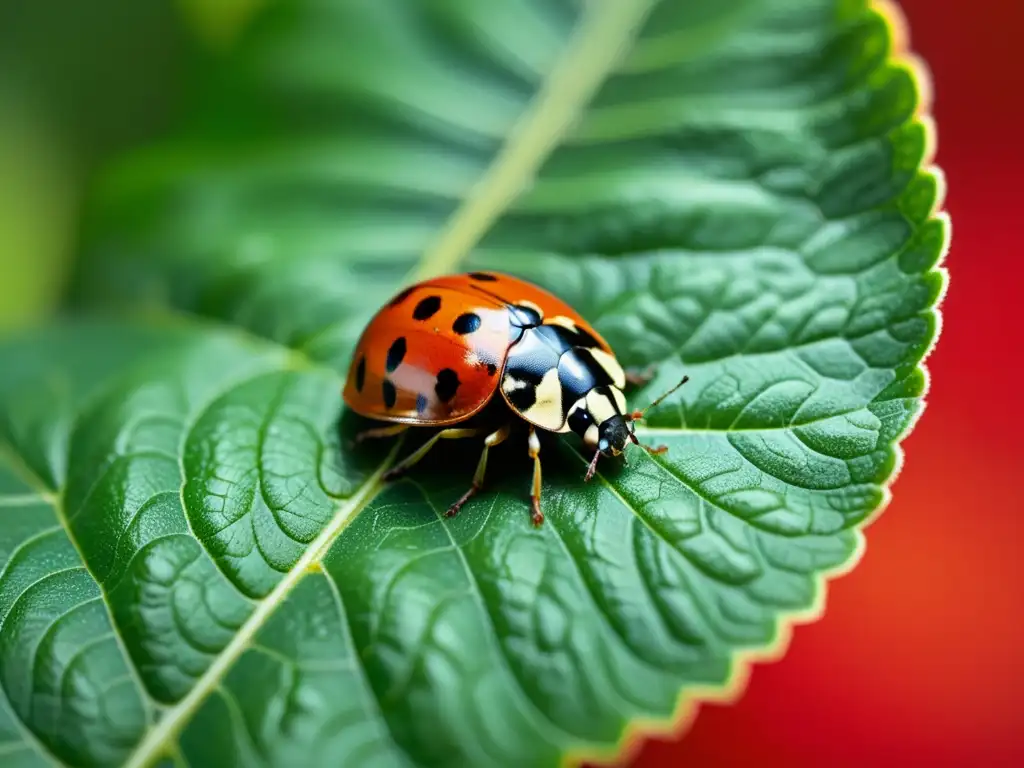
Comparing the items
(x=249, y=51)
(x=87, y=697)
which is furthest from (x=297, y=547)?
(x=249, y=51)

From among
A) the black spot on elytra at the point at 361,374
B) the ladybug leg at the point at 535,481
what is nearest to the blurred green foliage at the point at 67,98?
the black spot on elytra at the point at 361,374

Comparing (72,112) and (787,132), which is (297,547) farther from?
(72,112)

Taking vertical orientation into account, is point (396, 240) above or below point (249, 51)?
below

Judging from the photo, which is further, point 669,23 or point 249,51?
point 249,51

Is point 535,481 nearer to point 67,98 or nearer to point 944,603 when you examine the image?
point 944,603

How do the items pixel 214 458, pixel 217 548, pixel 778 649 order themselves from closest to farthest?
pixel 778 649, pixel 217 548, pixel 214 458

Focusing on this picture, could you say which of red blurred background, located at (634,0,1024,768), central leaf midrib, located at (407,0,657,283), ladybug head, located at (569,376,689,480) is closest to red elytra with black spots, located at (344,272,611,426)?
ladybug head, located at (569,376,689,480)

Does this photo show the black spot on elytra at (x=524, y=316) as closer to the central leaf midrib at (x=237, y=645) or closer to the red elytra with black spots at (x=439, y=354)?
the red elytra with black spots at (x=439, y=354)
